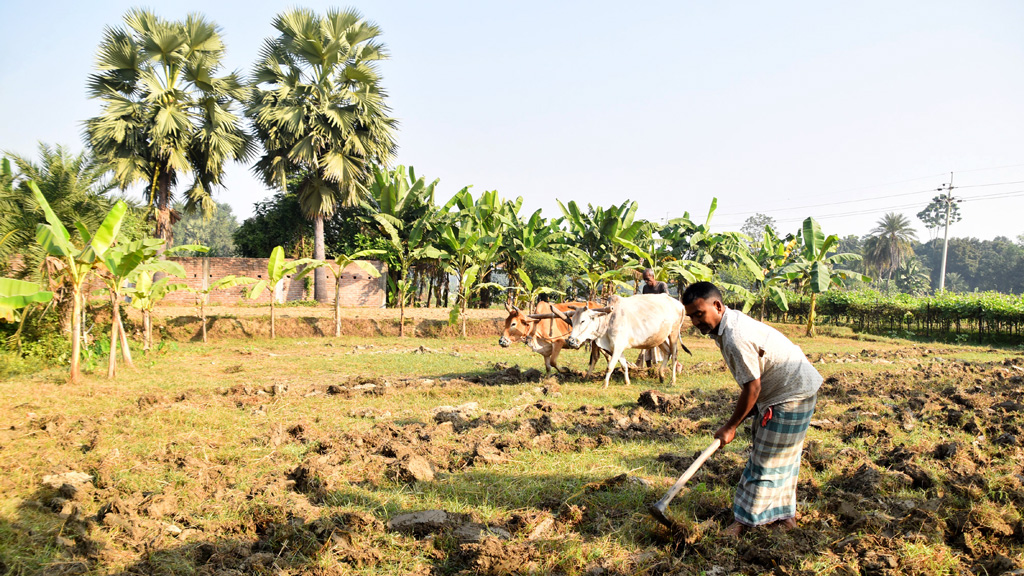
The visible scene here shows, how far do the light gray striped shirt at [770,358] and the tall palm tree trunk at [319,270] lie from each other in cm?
2238

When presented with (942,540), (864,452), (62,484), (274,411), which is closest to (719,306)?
(942,540)

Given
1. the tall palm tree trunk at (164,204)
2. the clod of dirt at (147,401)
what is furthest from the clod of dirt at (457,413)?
the tall palm tree trunk at (164,204)

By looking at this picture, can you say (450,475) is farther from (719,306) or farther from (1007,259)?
(1007,259)

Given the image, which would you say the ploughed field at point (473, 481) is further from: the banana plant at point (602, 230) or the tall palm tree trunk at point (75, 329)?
the banana plant at point (602, 230)

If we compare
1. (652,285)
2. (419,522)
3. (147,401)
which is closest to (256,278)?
(147,401)

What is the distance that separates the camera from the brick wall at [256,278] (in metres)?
23.4

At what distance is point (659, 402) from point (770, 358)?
4.37 meters

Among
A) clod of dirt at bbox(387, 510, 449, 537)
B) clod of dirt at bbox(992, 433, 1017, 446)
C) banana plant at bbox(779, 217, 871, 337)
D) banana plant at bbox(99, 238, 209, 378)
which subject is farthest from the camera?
banana plant at bbox(779, 217, 871, 337)

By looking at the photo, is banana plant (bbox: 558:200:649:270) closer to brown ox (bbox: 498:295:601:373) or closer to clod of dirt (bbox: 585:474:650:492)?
brown ox (bbox: 498:295:601:373)

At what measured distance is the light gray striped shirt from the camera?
3807mm

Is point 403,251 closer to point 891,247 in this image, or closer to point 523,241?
point 523,241

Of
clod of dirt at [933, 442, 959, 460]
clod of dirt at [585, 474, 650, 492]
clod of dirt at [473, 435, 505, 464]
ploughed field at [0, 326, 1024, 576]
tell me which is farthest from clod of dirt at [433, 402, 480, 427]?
clod of dirt at [933, 442, 959, 460]

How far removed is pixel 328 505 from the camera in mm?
4699

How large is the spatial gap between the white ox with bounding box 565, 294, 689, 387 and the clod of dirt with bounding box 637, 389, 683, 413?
1663mm
